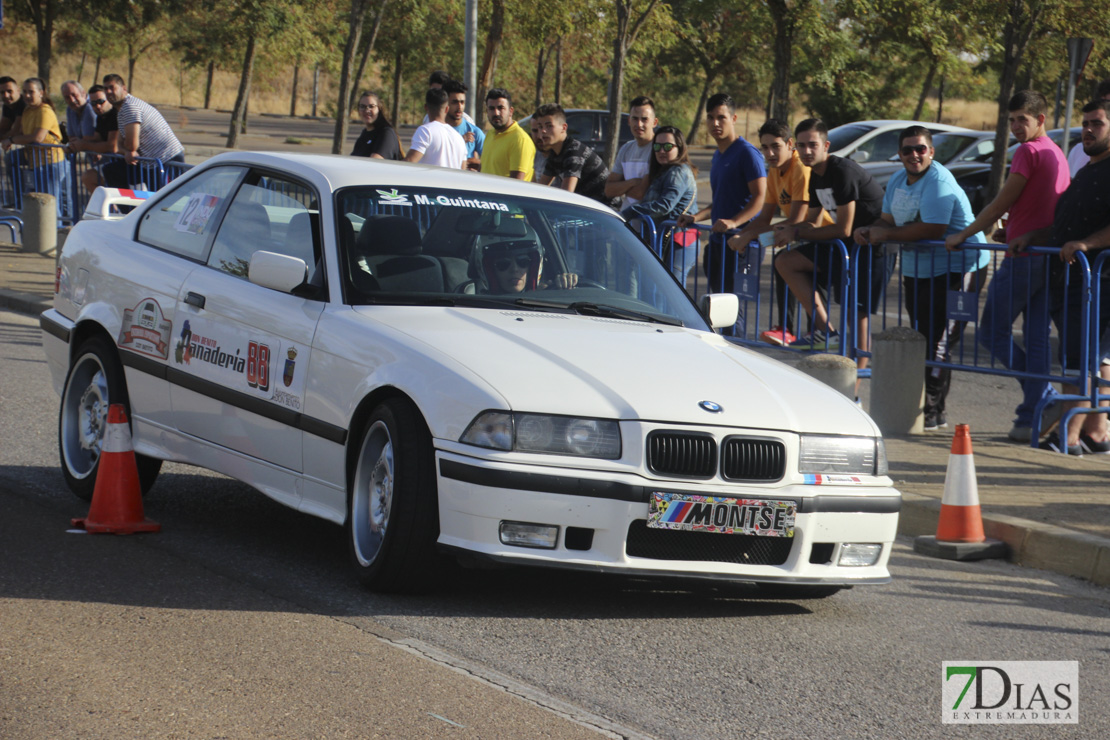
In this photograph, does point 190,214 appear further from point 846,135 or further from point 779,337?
point 846,135

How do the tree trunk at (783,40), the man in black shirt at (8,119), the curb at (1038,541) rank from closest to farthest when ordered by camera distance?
1. the curb at (1038,541)
2. the man in black shirt at (8,119)
3. the tree trunk at (783,40)

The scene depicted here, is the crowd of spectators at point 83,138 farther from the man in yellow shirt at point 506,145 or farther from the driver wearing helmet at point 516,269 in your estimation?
the driver wearing helmet at point 516,269

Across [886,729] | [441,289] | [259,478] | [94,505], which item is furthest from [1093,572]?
[94,505]

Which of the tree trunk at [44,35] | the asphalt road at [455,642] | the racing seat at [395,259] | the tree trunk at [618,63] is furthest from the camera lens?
the tree trunk at [44,35]

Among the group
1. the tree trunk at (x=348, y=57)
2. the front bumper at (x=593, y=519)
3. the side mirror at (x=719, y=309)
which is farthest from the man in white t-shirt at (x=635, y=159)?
the tree trunk at (x=348, y=57)

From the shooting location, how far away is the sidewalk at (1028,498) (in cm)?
671

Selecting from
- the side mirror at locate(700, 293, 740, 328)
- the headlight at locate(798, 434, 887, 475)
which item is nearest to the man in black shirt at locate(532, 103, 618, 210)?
the side mirror at locate(700, 293, 740, 328)

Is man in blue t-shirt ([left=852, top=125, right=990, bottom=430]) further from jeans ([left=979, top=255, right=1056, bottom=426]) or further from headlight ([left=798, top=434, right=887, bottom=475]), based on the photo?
headlight ([left=798, top=434, right=887, bottom=475])

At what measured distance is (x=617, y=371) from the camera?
5309 millimetres

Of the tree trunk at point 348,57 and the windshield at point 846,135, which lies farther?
the tree trunk at point 348,57

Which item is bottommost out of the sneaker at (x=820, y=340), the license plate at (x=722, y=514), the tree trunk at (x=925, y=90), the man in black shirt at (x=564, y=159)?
the license plate at (x=722, y=514)

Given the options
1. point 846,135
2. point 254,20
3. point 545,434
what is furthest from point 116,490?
point 254,20

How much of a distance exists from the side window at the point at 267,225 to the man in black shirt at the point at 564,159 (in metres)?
5.35

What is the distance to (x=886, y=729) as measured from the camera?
426 cm
